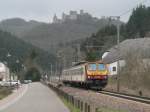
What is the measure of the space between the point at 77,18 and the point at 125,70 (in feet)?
447

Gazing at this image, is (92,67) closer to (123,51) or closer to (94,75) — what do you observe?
(94,75)

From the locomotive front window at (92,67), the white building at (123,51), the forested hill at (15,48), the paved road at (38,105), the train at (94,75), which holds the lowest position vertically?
the paved road at (38,105)

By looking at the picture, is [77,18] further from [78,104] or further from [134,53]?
[78,104]

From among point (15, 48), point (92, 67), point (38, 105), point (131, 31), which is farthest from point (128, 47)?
point (15, 48)

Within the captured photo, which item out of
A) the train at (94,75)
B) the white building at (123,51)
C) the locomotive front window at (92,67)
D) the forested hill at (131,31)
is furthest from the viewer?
the forested hill at (131,31)

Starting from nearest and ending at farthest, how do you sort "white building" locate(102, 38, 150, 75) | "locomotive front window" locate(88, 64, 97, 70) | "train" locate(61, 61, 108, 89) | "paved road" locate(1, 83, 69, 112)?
"paved road" locate(1, 83, 69, 112)
"train" locate(61, 61, 108, 89)
"locomotive front window" locate(88, 64, 97, 70)
"white building" locate(102, 38, 150, 75)

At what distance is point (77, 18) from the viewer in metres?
198

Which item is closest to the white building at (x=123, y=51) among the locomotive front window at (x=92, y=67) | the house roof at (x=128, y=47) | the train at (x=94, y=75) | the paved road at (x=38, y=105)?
the house roof at (x=128, y=47)

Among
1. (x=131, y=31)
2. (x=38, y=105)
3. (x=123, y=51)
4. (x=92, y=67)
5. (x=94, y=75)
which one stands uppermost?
(x=131, y=31)

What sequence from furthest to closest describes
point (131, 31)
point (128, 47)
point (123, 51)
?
point (131, 31), point (128, 47), point (123, 51)

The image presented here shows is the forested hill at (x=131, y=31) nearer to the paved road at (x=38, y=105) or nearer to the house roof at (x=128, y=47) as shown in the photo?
the house roof at (x=128, y=47)

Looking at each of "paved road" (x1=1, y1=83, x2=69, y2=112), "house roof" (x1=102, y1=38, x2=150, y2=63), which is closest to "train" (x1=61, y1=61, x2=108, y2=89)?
"paved road" (x1=1, y1=83, x2=69, y2=112)

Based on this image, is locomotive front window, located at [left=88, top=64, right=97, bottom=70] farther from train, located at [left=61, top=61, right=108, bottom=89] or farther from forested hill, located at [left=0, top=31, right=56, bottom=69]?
forested hill, located at [left=0, top=31, right=56, bottom=69]

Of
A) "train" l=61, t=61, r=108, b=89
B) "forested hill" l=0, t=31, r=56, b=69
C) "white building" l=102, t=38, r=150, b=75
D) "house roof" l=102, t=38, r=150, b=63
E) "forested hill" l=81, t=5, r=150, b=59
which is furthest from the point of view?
"forested hill" l=0, t=31, r=56, b=69
